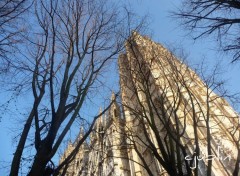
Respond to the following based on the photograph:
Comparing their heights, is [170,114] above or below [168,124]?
above

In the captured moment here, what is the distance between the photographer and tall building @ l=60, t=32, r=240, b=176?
6.92m

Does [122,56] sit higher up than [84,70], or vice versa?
[122,56]

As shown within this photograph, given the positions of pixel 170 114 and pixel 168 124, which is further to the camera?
pixel 170 114

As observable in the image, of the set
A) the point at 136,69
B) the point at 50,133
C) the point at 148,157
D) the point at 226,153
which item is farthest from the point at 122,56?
the point at 148,157

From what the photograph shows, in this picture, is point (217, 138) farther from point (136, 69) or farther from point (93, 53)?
point (93, 53)

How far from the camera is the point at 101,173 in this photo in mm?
21688

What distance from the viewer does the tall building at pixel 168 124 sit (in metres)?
6.92

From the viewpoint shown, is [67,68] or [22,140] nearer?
[22,140]

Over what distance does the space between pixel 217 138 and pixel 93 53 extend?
786 centimetres

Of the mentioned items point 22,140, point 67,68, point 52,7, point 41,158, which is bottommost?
point 41,158

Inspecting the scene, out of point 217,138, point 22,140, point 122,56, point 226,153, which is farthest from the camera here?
point 217,138

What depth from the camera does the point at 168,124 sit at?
23.9 ft

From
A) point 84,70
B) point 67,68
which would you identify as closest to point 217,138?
point 84,70

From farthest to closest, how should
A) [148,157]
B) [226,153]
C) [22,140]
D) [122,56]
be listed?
[148,157]
[226,153]
[122,56]
[22,140]
